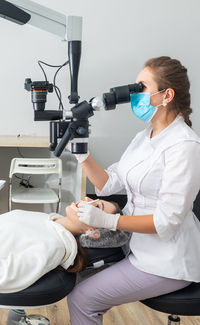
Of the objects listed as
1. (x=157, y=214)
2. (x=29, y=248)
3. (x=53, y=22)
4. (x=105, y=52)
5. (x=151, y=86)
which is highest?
(x=105, y=52)

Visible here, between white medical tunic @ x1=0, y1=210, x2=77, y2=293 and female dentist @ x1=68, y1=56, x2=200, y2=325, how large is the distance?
0.40 ft

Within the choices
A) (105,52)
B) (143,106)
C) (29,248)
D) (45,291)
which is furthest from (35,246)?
(105,52)

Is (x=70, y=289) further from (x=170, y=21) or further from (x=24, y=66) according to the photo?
(x=170, y=21)

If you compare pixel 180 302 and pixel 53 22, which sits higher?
pixel 53 22

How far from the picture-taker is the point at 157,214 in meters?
1.37

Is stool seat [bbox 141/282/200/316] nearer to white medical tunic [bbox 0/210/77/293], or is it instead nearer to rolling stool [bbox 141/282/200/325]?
rolling stool [bbox 141/282/200/325]

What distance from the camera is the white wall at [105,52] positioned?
3.55 m

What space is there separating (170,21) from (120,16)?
17.2 inches

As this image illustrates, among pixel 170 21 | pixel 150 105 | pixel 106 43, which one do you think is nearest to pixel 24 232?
pixel 150 105

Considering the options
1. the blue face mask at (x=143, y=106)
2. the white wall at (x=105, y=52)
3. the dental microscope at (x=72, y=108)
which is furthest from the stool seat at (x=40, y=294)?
the white wall at (x=105, y=52)

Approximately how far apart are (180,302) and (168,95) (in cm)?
67

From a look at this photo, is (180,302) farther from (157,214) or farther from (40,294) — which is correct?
(40,294)

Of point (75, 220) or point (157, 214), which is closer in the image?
point (157, 214)

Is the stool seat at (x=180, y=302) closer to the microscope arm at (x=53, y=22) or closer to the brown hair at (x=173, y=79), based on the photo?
the brown hair at (x=173, y=79)
